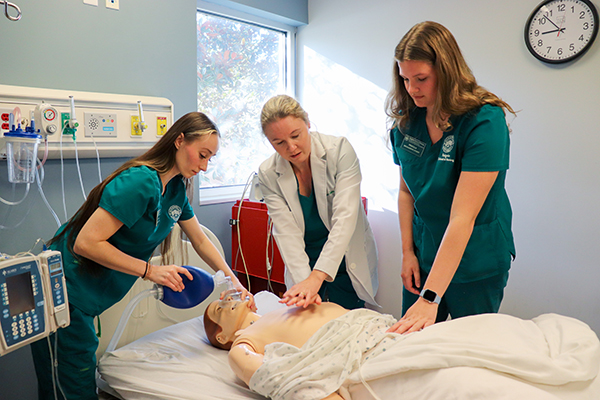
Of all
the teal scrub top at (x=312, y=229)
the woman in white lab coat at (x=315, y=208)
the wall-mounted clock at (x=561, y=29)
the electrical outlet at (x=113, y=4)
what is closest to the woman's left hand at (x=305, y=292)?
the woman in white lab coat at (x=315, y=208)

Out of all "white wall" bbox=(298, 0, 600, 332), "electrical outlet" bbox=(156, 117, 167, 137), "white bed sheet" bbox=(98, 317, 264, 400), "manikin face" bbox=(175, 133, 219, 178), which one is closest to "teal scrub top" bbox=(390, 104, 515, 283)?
"manikin face" bbox=(175, 133, 219, 178)

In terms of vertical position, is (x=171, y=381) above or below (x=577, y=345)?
below

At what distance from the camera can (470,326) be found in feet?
3.73

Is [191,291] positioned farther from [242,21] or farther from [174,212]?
[242,21]

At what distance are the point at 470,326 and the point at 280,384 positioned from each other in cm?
54

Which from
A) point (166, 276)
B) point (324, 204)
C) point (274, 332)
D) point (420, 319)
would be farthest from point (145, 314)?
point (420, 319)

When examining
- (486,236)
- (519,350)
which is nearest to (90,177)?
(486,236)

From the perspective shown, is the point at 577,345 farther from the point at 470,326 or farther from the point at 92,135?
the point at 92,135

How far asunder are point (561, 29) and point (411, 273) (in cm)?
149

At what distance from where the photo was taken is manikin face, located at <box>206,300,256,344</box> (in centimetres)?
A: 167

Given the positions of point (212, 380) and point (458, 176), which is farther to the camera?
point (212, 380)

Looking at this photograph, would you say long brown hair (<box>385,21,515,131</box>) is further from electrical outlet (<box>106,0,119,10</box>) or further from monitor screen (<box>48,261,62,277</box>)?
electrical outlet (<box>106,0,119,10</box>)

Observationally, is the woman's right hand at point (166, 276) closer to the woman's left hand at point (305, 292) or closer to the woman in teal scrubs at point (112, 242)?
the woman in teal scrubs at point (112, 242)

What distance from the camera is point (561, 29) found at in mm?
2078
